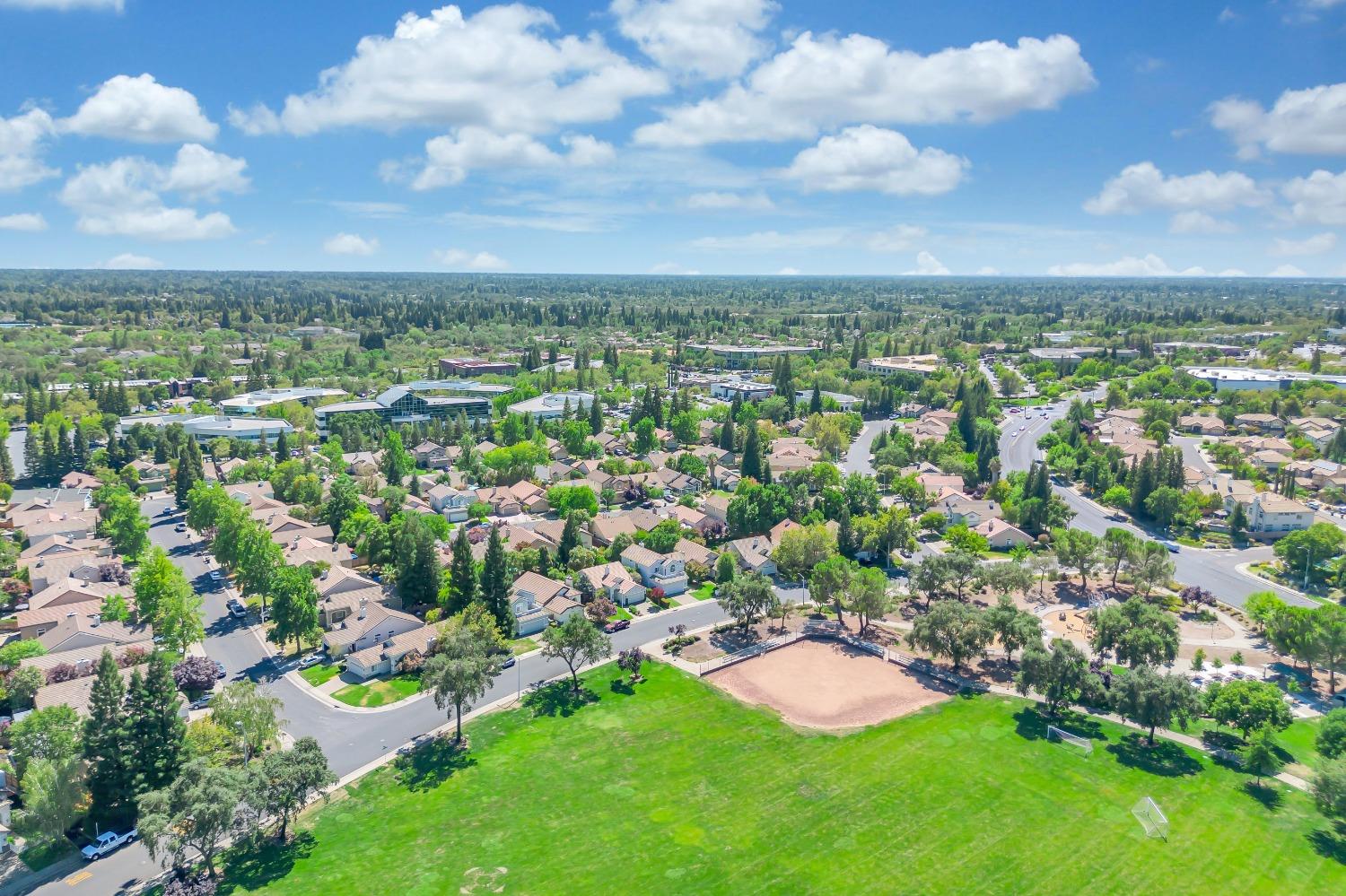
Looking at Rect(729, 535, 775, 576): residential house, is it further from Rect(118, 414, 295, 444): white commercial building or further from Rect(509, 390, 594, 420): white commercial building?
Rect(118, 414, 295, 444): white commercial building

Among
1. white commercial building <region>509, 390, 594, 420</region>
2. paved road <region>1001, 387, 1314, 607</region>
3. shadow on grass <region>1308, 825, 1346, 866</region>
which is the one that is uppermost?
white commercial building <region>509, 390, 594, 420</region>

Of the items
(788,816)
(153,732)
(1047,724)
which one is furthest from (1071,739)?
(153,732)

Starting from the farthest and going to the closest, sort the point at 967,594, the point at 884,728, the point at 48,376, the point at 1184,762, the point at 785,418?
the point at 48,376 < the point at 785,418 < the point at 967,594 < the point at 884,728 < the point at 1184,762

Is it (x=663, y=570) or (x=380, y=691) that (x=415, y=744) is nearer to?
(x=380, y=691)

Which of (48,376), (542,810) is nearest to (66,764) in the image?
(542,810)

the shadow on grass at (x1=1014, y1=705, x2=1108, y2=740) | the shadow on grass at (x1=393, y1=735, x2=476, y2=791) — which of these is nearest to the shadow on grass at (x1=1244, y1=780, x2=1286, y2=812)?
the shadow on grass at (x1=1014, y1=705, x2=1108, y2=740)

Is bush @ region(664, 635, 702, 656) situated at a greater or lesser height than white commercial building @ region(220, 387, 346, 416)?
lesser

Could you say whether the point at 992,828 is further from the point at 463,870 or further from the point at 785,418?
the point at 785,418

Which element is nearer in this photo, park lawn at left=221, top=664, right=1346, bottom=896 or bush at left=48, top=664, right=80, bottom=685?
park lawn at left=221, top=664, right=1346, bottom=896
